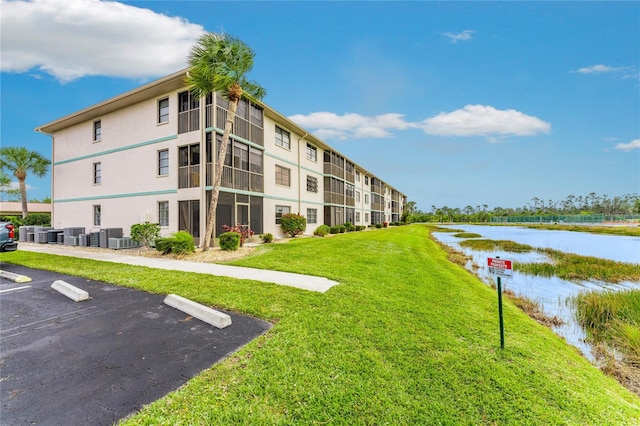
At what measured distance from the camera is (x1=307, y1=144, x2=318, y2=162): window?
2512 cm

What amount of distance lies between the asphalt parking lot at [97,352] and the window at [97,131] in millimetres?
15818

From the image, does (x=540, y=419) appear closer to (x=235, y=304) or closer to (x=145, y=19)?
(x=235, y=304)

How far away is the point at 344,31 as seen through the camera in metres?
15.9

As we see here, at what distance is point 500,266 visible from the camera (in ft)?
13.5

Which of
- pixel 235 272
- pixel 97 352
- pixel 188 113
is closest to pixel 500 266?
pixel 97 352

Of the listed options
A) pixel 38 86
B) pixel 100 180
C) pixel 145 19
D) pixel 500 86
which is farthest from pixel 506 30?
pixel 38 86

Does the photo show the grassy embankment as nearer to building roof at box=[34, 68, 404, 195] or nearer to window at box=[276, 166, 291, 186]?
window at box=[276, 166, 291, 186]

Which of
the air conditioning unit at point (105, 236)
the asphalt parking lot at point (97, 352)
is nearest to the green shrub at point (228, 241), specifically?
the asphalt parking lot at point (97, 352)

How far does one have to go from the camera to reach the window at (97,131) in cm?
1827

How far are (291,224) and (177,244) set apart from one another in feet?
31.5

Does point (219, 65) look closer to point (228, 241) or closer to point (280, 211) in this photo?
point (228, 241)

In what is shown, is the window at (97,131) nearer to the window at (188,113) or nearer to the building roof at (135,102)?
the building roof at (135,102)

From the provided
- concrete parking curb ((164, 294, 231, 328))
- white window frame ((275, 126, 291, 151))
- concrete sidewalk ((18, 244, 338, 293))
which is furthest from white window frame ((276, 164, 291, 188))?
concrete parking curb ((164, 294, 231, 328))

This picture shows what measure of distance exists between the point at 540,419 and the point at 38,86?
26533mm
